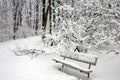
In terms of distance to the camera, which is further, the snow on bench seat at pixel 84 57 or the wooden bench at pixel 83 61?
the snow on bench seat at pixel 84 57

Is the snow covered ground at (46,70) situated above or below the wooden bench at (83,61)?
below

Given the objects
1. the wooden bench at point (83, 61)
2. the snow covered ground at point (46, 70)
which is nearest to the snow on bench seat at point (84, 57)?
the wooden bench at point (83, 61)

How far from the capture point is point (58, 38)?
303 inches

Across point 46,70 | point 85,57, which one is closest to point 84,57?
point 85,57

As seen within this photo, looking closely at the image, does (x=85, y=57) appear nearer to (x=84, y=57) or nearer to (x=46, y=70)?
(x=84, y=57)

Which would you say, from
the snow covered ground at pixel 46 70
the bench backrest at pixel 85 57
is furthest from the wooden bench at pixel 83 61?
the snow covered ground at pixel 46 70

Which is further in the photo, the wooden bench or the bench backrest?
the bench backrest

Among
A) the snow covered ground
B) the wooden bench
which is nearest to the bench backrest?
the wooden bench

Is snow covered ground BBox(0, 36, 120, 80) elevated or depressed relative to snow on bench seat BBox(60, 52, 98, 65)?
depressed

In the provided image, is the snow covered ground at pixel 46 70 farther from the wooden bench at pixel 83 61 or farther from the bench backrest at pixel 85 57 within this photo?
the bench backrest at pixel 85 57

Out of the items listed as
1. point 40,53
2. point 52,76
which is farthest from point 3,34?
point 52,76

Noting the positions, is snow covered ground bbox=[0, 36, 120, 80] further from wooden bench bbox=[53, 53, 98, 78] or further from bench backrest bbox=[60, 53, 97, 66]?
bench backrest bbox=[60, 53, 97, 66]

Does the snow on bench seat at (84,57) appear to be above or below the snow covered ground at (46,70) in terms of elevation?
above

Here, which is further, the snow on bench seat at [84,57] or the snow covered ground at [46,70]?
the snow on bench seat at [84,57]
